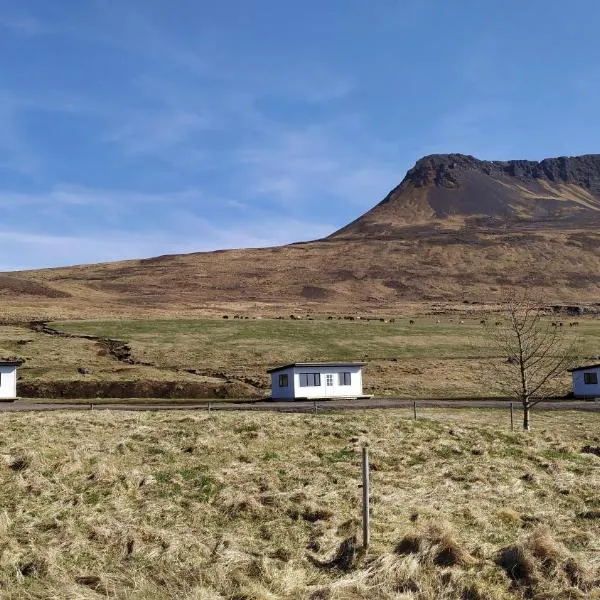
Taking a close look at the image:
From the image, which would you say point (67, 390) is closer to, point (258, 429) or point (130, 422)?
point (130, 422)

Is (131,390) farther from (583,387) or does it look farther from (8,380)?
(583,387)

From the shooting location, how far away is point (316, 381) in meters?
58.9

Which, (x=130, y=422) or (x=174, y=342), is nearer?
(x=130, y=422)

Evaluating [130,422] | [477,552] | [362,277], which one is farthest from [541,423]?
[362,277]

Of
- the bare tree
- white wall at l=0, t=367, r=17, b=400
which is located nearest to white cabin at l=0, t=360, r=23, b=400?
white wall at l=0, t=367, r=17, b=400

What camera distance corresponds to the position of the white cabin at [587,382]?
60188mm

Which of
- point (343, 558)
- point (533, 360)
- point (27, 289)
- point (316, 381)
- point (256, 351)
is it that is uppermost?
point (27, 289)

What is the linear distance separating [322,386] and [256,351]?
2067cm

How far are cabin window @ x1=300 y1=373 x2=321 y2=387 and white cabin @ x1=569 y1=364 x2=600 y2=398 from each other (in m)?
23.3

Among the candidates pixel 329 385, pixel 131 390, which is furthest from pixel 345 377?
pixel 131 390

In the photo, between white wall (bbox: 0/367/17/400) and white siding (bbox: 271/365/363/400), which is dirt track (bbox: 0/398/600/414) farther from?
white siding (bbox: 271/365/363/400)

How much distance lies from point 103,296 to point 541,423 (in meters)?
136

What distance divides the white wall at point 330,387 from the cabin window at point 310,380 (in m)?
0.26

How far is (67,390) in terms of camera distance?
59.1 m
